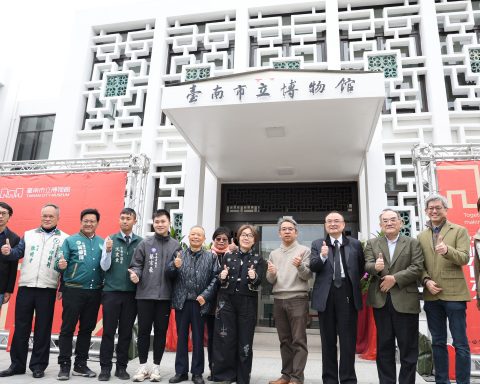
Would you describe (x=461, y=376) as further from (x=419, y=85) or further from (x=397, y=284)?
(x=419, y=85)

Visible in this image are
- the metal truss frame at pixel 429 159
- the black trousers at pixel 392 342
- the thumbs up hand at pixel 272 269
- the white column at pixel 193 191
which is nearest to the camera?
the black trousers at pixel 392 342

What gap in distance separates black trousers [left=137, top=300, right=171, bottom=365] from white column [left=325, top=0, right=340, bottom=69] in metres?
5.08

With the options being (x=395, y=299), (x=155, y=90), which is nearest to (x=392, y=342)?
(x=395, y=299)

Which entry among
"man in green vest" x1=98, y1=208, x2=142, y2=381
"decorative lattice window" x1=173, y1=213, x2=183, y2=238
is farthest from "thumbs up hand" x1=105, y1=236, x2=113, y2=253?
"decorative lattice window" x1=173, y1=213, x2=183, y2=238

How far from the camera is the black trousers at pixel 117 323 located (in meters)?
3.38

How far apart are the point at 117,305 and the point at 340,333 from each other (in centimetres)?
192

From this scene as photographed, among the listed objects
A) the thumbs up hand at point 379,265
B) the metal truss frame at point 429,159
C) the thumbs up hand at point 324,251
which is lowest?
the thumbs up hand at point 379,265

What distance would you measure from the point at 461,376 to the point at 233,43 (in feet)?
20.8

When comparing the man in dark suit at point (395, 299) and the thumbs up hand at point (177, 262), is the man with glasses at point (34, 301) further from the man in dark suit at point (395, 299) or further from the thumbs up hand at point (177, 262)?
the man in dark suit at point (395, 299)

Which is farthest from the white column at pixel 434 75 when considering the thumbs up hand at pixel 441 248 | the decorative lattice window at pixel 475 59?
the thumbs up hand at pixel 441 248

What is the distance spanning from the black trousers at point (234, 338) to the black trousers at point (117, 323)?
0.81 m

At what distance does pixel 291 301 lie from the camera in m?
3.25

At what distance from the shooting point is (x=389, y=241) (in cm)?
323

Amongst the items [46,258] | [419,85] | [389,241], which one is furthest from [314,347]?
[419,85]
